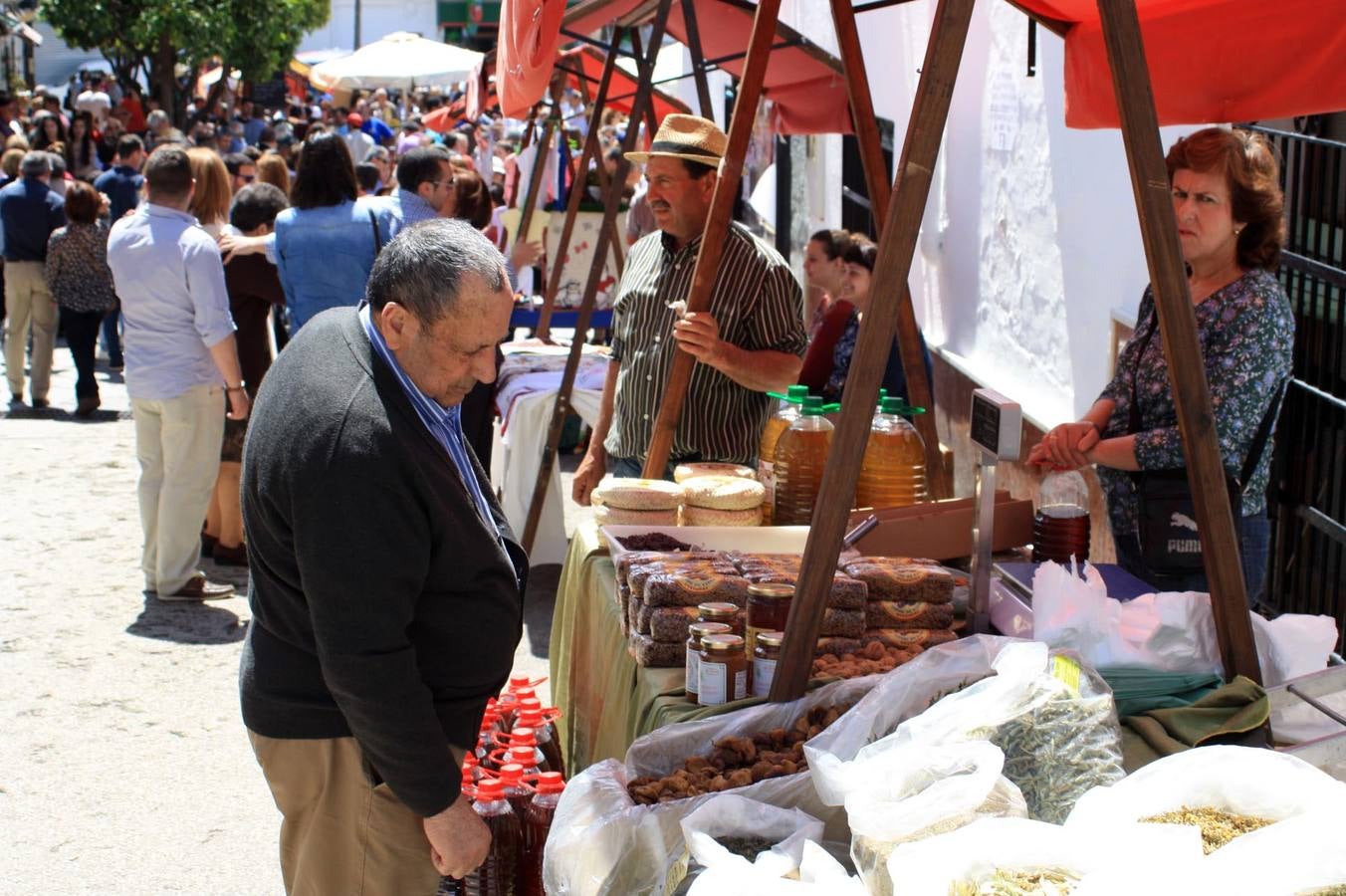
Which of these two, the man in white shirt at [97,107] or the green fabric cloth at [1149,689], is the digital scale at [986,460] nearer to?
the green fabric cloth at [1149,689]

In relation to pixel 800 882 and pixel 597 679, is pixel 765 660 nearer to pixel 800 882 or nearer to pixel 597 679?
pixel 800 882

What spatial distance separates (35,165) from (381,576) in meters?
9.84

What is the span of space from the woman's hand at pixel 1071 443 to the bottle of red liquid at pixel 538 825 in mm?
1398

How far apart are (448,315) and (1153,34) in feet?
8.56

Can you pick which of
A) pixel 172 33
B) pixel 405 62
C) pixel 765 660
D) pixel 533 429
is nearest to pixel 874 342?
pixel 765 660

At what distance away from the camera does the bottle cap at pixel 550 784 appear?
327cm

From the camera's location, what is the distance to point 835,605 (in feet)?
9.82

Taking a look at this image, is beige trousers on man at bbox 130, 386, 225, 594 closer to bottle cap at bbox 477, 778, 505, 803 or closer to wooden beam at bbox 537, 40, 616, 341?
wooden beam at bbox 537, 40, 616, 341

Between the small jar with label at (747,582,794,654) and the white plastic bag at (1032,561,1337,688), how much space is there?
1.60ft

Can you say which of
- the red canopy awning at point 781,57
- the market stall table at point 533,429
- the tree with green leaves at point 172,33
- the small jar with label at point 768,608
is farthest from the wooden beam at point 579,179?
the tree with green leaves at point 172,33

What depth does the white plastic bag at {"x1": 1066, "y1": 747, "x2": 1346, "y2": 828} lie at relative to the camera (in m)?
2.01

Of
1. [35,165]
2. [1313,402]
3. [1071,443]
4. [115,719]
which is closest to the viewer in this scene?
[1071,443]

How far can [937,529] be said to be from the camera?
3.54 m

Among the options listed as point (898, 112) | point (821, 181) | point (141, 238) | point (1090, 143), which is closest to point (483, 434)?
point (141, 238)
